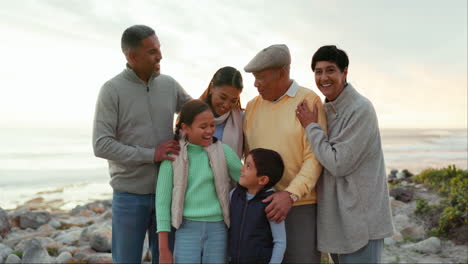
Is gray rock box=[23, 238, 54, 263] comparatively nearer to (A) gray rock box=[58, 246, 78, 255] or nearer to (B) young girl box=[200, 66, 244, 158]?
(A) gray rock box=[58, 246, 78, 255]

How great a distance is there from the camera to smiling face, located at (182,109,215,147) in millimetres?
2842

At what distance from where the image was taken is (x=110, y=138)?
3176 mm

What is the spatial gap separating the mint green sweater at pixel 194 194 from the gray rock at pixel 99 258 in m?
3.20

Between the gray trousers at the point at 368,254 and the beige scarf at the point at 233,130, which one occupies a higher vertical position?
the beige scarf at the point at 233,130

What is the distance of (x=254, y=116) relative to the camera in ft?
10.4

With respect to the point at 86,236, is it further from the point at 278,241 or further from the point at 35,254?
the point at 278,241

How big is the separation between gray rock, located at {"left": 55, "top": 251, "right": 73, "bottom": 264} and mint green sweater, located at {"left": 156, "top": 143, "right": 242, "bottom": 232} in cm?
361

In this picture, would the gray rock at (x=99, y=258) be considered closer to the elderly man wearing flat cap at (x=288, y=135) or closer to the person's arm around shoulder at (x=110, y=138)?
the person's arm around shoulder at (x=110, y=138)

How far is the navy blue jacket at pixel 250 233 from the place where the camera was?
275 cm

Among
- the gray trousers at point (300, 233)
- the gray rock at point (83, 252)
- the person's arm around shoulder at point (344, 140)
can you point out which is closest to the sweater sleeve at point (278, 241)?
the gray trousers at point (300, 233)

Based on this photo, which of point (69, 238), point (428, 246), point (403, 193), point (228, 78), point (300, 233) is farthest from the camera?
point (403, 193)

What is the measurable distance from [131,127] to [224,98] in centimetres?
77

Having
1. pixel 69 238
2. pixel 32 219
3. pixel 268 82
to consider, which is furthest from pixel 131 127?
pixel 32 219

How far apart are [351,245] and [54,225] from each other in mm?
6799
